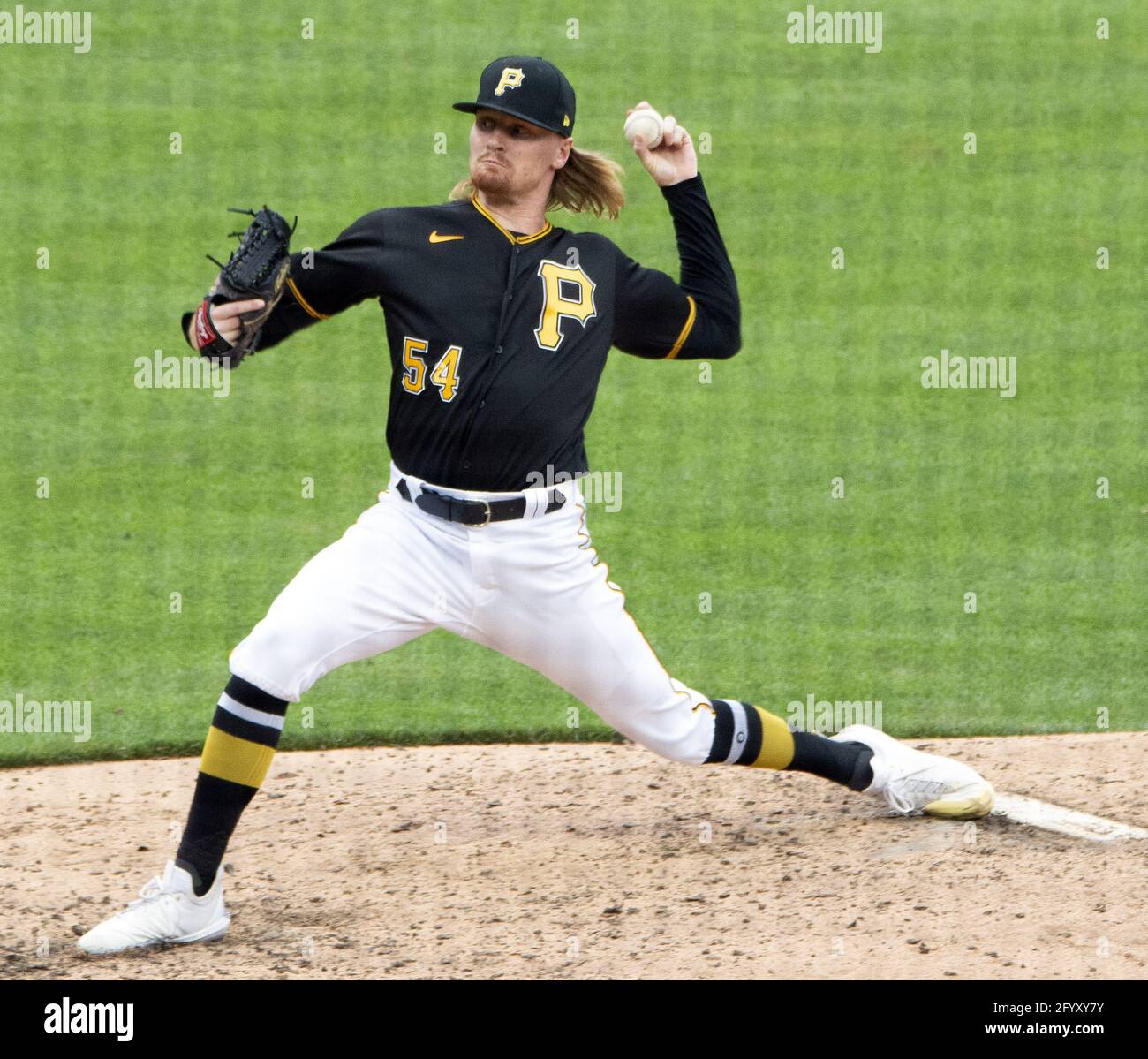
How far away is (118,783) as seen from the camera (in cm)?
474

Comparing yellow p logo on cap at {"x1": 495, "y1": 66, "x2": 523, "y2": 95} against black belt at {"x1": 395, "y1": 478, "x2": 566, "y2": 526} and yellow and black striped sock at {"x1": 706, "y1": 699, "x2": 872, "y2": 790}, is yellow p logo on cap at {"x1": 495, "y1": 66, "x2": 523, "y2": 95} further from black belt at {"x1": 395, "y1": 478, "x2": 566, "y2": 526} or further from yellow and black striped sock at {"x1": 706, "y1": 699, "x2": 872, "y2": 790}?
yellow and black striped sock at {"x1": 706, "y1": 699, "x2": 872, "y2": 790}

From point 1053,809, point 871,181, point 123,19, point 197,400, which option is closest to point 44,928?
point 1053,809

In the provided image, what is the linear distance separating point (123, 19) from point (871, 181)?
4.43 m

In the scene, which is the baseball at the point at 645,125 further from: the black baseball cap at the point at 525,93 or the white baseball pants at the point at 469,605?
the white baseball pants at the point at 469,605

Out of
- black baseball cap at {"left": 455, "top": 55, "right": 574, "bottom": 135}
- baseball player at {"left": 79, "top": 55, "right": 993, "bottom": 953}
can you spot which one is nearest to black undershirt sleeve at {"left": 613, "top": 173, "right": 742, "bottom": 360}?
baseball player at {"left": 79, "top": 55, "right": 993, "bottom": 953}

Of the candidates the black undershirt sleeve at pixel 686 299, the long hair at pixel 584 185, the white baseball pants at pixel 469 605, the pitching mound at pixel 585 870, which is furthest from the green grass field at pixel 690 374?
the long hair at pixel 584 185

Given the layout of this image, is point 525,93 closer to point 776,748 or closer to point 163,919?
point 776,748

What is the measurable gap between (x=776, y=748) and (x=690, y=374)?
392cm

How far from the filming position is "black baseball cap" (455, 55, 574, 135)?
373cm

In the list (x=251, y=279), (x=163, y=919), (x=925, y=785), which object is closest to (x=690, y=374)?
(x=925, y=785)

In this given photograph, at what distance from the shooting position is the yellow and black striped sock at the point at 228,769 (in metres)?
3.61

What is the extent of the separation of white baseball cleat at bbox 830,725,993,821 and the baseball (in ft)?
4.91

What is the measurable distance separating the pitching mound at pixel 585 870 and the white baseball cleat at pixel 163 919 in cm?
4

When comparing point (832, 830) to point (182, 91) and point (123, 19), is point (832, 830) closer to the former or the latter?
point (182, 91)
